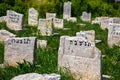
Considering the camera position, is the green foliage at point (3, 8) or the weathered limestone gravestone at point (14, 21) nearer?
the weathered limestone gravestone at point (14, 21)

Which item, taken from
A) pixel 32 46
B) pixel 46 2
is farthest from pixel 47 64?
pixel 46 2

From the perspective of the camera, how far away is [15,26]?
60.4 ft

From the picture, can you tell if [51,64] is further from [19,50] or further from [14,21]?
[14,21]

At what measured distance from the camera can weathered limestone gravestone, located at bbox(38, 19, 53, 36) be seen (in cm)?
1745

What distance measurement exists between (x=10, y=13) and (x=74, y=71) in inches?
381

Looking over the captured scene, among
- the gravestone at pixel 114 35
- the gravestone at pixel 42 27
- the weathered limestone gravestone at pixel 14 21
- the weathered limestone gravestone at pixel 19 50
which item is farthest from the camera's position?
the weathered limestone gravestone at pixel 14 21

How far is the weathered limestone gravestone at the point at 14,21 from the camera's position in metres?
18.3

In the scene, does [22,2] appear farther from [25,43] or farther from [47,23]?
[25,43]

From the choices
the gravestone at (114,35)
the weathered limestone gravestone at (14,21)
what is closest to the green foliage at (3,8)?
the weathered limestone gravestone at (14,21)

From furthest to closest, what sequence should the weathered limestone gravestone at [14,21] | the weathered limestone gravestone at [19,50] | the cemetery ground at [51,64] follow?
the weathered limestone gravestone at [14,21]
the weathered limestone gravestone at [19,50]
the cemetery ground at [51,64]

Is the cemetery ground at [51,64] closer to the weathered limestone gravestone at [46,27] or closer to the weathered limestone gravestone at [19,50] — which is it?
the weathered limestone gravestone at [19,50]

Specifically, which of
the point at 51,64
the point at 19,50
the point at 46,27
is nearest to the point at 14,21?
the point at 46,27

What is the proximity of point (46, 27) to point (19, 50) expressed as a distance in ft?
23.3

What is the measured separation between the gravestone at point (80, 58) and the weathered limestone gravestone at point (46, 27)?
7488 mm
